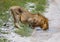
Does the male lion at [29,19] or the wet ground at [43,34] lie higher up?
the male lion at [29,19]

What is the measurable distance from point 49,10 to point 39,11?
0.90 feet

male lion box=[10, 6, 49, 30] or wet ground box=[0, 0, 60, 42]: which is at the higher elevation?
male lion box=[10, 6, 49, 30]

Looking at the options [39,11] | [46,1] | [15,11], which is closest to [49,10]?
[39,11]

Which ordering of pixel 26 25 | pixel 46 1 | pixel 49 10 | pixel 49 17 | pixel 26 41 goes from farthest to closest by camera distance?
pixel 46 1 < pixel 49 10 < pixel 49 17 < pixel 26 25 < pixel 26 41

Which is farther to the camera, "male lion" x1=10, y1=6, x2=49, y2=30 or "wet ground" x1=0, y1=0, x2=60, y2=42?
→ "male lion" x1=10, y1=6, x2=49, y2=30

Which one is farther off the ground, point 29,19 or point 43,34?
point 29,19

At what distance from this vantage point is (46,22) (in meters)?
5.57

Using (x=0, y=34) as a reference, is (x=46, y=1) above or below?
above

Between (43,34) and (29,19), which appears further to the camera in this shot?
(29,19)

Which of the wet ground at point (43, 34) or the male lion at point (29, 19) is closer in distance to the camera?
the wet ground at point (43, 34)

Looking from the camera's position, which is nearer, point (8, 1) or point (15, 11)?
point (15, 11)

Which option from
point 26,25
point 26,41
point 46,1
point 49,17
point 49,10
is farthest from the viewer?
point 46,1

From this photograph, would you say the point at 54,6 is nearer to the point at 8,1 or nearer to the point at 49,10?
the point at 49,10

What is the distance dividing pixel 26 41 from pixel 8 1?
222 cm
